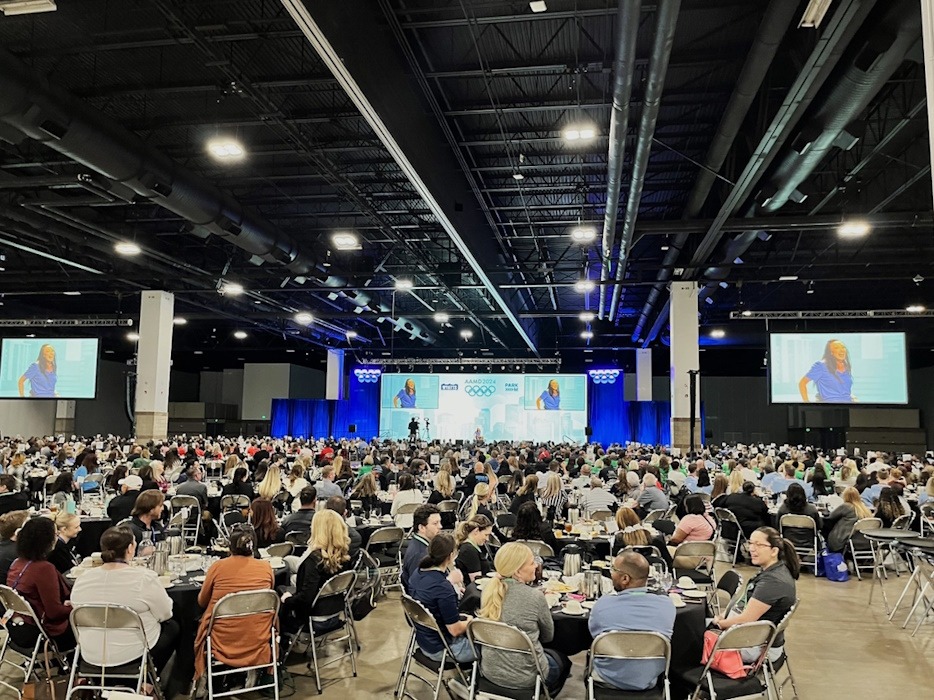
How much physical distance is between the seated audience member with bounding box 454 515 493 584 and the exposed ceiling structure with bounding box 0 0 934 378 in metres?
4.69

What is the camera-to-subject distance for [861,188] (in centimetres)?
1377

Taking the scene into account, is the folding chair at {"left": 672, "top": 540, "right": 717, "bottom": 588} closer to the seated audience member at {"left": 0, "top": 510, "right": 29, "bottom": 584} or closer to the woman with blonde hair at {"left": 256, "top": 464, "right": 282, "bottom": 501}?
→ the woman with blonde hair at {"left": 256, "top": 464, "right": 282, "bottom": 501}

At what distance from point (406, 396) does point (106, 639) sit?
96.9 feet

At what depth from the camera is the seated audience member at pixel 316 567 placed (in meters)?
5.59

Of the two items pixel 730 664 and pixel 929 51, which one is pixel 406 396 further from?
pixel 929 51

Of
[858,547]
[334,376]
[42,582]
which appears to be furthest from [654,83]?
[334,376]

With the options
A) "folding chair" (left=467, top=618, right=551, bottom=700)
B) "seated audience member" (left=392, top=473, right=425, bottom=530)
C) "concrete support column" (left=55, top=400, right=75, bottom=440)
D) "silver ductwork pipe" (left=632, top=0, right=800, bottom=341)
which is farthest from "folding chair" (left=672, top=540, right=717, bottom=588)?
"concrete support column" (left=55, top=400, right=75, bottom=440)

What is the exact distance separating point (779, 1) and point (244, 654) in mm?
7109

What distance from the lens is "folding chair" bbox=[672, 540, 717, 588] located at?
7250mm

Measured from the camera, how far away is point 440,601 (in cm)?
483

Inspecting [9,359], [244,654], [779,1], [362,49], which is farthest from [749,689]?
[9,359]

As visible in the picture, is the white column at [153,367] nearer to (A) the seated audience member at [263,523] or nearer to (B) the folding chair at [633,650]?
(A) the seated audience member at [263,523]

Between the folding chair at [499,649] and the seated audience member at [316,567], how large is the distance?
1728mm

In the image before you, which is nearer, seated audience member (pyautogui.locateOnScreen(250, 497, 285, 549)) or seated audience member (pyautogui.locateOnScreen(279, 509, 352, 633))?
seated audience member (pyautogui.locateOnScreen(279, 509, 352, 633))
